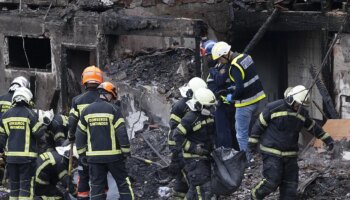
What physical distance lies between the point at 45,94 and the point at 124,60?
7.00ft

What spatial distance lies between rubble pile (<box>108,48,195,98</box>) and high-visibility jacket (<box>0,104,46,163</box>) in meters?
2.77

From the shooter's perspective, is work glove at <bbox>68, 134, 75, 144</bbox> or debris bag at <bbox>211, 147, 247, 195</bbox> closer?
debris bag at <bbox>211, 147, 247, 195</bbox>

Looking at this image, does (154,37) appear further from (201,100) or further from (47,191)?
(47,191)

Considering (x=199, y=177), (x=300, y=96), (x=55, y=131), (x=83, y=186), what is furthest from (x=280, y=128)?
(x=55, y=131)

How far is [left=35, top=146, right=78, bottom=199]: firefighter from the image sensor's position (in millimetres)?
11438

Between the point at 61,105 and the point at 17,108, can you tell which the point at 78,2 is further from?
the point at 17,108

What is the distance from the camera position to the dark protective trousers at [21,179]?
11.9 metres

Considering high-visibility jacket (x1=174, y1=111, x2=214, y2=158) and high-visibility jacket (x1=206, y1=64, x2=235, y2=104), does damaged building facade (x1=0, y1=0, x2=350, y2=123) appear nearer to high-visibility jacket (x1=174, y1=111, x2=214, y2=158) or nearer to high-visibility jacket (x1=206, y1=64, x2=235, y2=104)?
high-visibility jacket (x1=206, y1=64, x2=235, y2=104)

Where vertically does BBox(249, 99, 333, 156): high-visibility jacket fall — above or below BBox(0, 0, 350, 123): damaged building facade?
below

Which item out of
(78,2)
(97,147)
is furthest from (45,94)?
(97,147)

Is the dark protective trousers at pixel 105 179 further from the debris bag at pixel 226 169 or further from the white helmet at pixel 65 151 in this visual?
the debris bag at pixel 226 169

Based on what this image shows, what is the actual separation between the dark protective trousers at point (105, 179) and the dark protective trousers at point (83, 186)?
356 millimetres

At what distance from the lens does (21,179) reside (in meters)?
12.0

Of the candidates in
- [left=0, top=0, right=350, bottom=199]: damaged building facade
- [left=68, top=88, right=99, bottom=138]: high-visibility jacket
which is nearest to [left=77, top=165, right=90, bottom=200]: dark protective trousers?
[left=68, top=88, right=99, bottom=138]: high-visibility jacket
